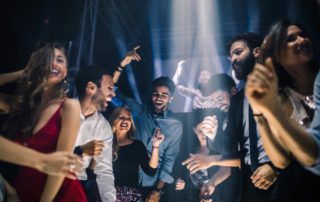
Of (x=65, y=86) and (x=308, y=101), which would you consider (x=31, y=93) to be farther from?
(x=308, y=101)

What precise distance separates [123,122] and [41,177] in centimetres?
110

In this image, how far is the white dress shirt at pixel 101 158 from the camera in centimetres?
268

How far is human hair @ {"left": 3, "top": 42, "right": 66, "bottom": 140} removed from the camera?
230 centimetres

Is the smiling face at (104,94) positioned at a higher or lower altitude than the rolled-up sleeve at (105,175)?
higher

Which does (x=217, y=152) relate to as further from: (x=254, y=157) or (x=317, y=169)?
(x=317, y=169)

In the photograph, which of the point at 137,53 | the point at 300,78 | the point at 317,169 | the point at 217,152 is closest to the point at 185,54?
the point at 137,53

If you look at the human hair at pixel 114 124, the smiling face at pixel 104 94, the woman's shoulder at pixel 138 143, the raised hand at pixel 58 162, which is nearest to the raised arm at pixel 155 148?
the woman's shoulder at pixel 138 143

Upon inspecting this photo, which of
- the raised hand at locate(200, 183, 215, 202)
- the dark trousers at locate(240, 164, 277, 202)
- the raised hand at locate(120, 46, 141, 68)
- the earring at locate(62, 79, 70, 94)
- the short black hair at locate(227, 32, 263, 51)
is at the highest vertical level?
the short black hair at locate(227, 32, 263, 51)

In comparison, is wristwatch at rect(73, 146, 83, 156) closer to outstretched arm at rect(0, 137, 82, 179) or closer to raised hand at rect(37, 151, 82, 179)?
outstretched arm at rect(0, 137, 82, 179)

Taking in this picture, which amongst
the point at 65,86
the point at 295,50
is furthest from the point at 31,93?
the point at 295,50

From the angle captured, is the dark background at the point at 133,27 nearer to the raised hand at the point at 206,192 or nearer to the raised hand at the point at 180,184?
the raised hand at the point at 180,184

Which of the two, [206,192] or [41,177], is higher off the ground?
[41,177]

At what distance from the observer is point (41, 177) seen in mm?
2119

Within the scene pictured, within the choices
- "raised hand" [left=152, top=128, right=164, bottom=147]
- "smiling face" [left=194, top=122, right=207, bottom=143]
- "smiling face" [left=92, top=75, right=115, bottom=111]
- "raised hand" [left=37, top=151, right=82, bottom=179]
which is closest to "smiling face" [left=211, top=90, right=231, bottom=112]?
"smiling face" [left=194, top=122, right=207, bottom=143]
